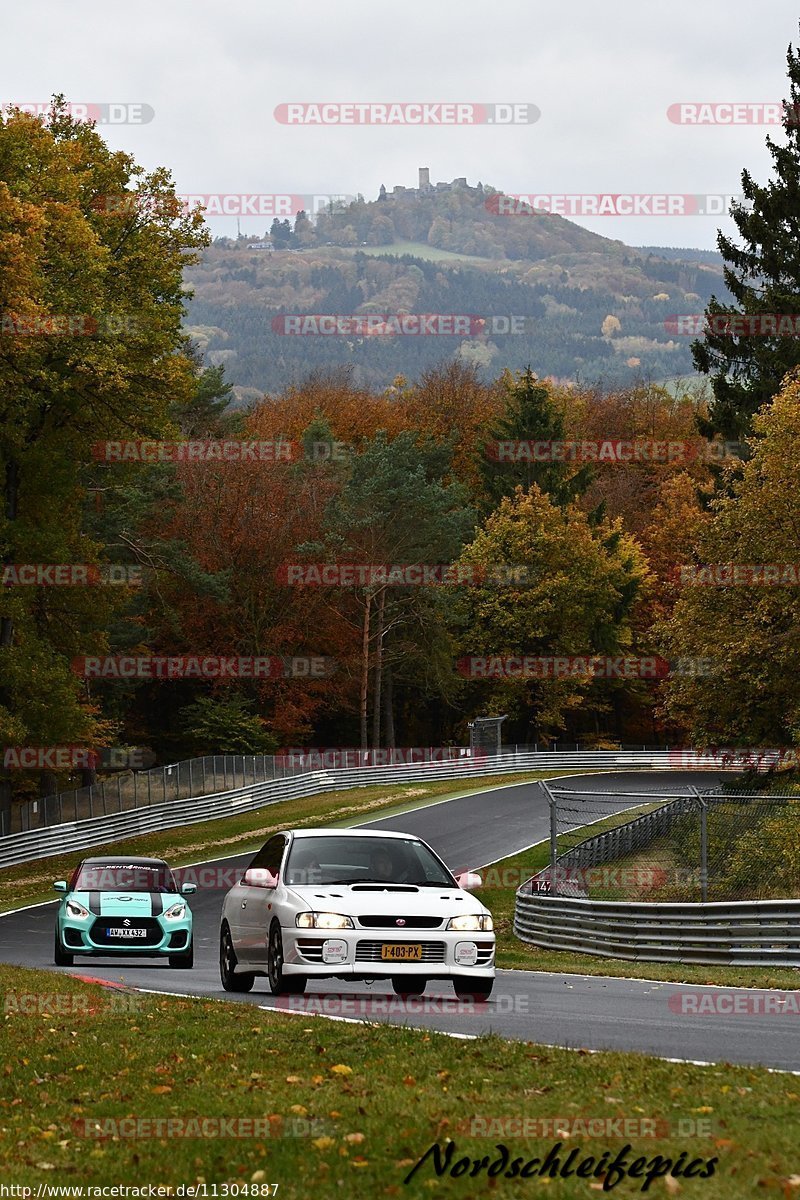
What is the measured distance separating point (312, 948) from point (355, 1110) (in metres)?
6.59

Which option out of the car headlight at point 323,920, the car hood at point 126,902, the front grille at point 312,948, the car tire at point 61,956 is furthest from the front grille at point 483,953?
the car tire at point 61,956

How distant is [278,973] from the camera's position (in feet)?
49.1

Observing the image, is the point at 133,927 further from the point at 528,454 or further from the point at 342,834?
the point at 528,454

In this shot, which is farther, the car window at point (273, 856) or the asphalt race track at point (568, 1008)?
the car window at point (273, 856)

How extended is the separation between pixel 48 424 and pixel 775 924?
95.5 feet

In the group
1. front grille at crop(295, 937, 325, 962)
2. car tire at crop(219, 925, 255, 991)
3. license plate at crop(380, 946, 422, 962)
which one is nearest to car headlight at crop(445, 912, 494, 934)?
license plate at crop(380, 946, 422, 962)

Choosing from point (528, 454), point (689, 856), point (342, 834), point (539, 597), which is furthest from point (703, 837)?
point (528, 454)

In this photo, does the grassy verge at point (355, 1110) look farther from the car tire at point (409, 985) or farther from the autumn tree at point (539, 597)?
the autumn tree at point (539, 597)

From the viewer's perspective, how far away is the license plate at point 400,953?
14.3 metres

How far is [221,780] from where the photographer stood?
57.7 meters

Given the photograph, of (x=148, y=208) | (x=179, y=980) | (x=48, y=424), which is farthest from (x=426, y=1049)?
(x=148, y=208)

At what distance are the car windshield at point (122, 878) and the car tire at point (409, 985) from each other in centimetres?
704

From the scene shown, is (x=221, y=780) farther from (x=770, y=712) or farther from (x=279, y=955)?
(x=279, y=955)

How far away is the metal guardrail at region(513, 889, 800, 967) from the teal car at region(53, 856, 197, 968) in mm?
5937
